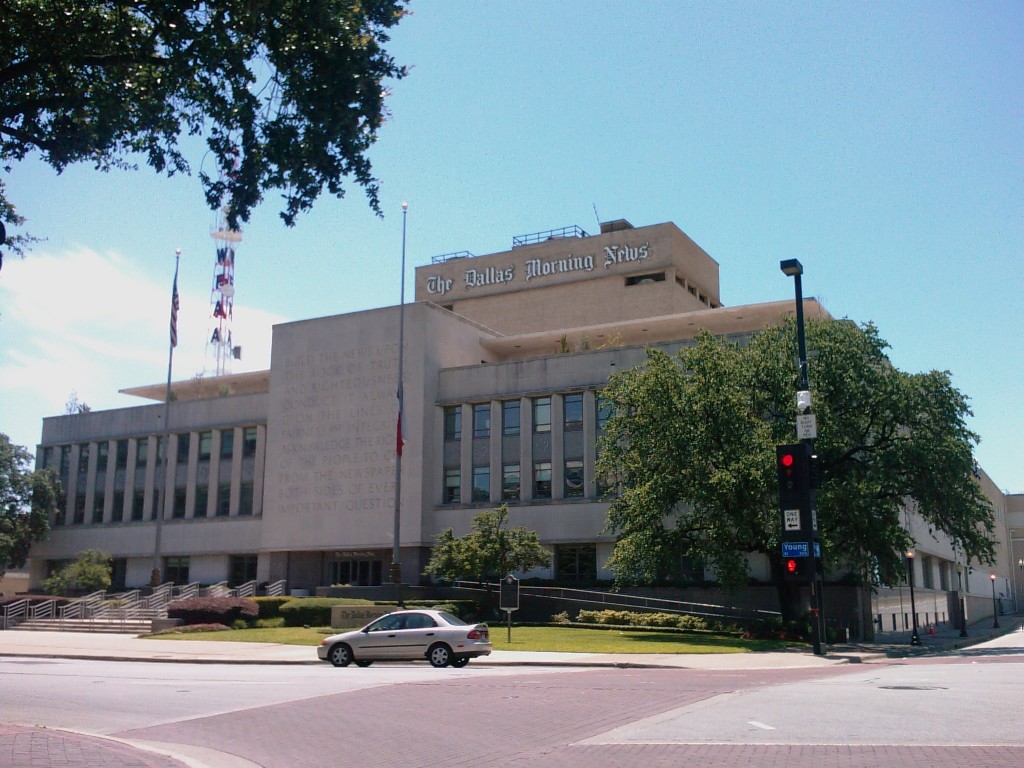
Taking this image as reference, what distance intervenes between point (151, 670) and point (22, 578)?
7215 centimetres

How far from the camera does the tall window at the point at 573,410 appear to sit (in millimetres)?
55125

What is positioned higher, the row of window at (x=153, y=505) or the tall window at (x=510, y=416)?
the tall window at (x=510, y=416)

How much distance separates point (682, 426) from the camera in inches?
1539

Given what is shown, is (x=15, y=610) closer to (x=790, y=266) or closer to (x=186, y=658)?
(x=186, y=658)

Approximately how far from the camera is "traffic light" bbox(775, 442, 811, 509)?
92.4ft

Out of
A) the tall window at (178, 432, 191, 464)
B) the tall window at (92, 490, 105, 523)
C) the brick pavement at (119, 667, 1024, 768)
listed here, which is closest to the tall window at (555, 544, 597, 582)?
the tall window at (178, 432, 191, 464)

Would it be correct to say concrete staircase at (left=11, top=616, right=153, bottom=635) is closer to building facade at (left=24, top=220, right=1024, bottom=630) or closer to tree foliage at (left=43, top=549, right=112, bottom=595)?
building facade at (left=24, top=220, right=1024, bottom=630)

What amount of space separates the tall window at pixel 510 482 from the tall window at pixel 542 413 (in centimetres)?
258

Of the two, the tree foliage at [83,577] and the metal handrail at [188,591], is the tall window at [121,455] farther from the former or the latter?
the metal handrail at [188,591]

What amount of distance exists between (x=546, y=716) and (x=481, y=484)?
138 feet

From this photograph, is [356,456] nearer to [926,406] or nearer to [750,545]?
[750,545]

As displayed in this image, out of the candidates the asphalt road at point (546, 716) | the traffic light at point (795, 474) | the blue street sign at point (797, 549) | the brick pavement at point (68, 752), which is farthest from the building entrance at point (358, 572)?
the brick pavement at point (68, 752)

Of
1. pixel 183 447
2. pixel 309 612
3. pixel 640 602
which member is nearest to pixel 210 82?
pixel 309 612

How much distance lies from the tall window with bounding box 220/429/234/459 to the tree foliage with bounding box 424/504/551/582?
927 inches
